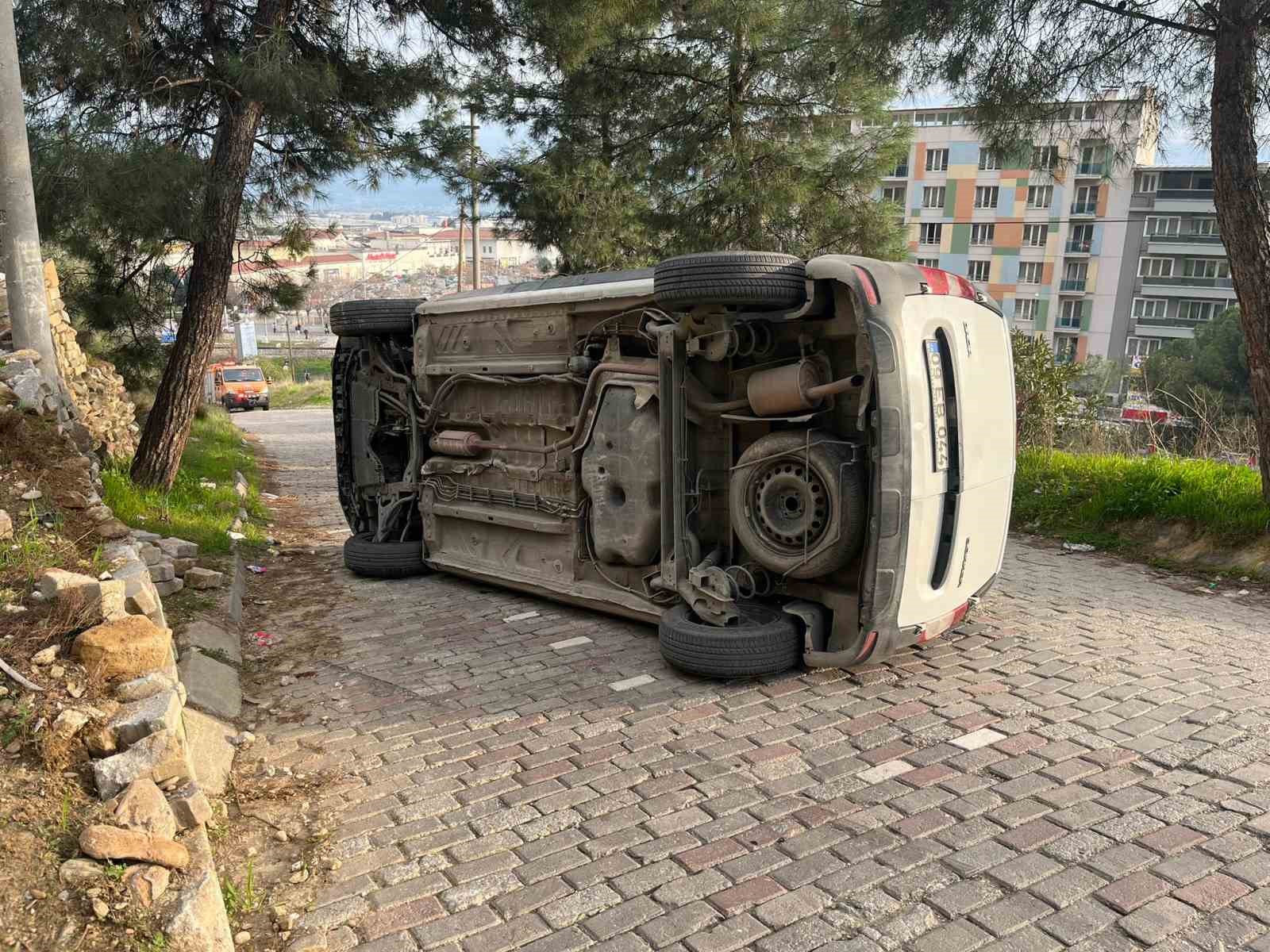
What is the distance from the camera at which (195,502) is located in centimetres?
941

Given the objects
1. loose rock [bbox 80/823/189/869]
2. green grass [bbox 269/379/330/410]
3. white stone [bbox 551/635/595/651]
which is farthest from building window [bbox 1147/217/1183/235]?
loose rock [bbox 80/823/189/869]

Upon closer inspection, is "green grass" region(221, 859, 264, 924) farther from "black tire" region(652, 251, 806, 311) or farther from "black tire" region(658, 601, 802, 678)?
"black tire" region(652, 251, 806, 311)

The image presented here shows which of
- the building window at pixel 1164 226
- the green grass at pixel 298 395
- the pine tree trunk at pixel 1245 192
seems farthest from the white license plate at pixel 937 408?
the building window at pixel 1164 226

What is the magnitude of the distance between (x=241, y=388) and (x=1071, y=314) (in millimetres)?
42905

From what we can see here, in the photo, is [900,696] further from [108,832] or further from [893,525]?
[108,832]

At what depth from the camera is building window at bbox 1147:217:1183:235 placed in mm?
48688

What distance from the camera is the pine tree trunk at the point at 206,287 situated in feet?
30.0

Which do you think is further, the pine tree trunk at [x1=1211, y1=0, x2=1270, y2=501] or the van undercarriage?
the pine tree trunk at [x1=1211, y1=0, x2=1270, y2=501]

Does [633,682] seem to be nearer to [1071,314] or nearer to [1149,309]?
[1149,309]

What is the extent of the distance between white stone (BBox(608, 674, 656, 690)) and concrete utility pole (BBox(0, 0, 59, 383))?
470cm

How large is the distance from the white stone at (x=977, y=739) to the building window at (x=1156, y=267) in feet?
174

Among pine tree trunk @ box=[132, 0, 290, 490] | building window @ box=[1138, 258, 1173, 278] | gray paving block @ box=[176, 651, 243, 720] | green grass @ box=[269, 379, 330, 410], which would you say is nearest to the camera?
gray paving block @ box=[176, 651, 243, 720]

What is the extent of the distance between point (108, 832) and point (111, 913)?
28 cm

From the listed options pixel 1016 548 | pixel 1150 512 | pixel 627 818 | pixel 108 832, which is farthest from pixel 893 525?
pixel 1150 512
